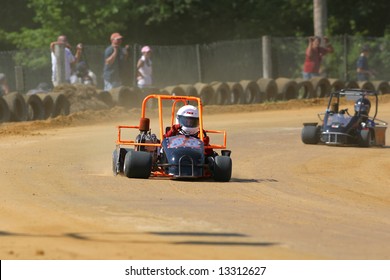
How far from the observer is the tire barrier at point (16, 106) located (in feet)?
76.7

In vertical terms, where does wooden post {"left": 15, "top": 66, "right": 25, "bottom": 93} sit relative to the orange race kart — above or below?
above

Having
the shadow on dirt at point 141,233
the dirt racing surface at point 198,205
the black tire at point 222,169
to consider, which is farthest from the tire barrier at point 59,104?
the shadow on dirt at point 141,233

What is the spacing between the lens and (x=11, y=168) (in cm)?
1536

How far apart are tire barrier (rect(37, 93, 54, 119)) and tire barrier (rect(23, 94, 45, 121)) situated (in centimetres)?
11

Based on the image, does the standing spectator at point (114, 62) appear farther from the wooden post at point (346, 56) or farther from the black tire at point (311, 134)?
the wooden post at point (346, 56)

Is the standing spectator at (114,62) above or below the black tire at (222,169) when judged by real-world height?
above

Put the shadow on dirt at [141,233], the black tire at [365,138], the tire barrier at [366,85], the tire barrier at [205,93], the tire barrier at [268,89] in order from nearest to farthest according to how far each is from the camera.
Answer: the shadow on dirt at [141,233], the black tire at [365,138], the tire barrier at [205,93], the tire barrier at [268,89], the tire barrier at [366,85]

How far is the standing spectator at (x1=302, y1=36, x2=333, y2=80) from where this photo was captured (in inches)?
1228

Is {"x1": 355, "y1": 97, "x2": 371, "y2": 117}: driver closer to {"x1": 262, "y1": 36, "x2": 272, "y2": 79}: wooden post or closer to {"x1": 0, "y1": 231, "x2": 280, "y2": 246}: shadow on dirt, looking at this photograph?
{"x1": 0, "y1": 231, "x2": 280, "y2": 246}: shadow on dirt

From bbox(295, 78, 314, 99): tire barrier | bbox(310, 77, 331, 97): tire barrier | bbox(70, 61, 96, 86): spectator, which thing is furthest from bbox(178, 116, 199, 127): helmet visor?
bbox(310, 77, 331, 97): tire barrier

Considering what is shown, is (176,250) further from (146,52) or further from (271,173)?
(146,52)

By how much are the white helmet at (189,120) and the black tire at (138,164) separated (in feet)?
3.11

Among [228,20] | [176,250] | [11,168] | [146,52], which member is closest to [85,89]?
[146,52]

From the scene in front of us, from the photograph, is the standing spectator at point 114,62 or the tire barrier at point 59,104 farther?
the standing spectator at point 114,62
